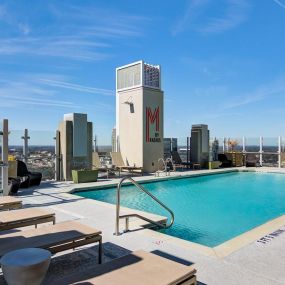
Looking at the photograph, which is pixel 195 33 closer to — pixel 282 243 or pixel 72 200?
pixel 72 200

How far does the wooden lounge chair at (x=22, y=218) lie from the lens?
3.74 metres

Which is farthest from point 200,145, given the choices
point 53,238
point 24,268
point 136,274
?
point 24,268

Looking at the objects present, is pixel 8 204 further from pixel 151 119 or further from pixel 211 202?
pixel 151 119

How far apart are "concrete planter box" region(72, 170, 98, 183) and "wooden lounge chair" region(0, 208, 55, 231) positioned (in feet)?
19.8

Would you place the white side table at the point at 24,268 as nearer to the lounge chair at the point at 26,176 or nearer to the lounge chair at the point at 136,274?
the lounge chair at the point at 136,274

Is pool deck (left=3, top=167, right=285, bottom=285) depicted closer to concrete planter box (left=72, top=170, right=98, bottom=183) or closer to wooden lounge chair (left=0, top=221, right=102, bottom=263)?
wooden lounge chair (left=0, top=221, right=102, bottom=263)

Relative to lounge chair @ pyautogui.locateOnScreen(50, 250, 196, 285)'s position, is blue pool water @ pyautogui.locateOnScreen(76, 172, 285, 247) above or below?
below

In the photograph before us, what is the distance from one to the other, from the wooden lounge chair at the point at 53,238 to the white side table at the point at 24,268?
0.79 m

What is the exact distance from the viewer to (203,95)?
22391 mm

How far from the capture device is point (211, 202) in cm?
837

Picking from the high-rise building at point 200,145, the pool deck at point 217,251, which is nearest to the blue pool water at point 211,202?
the pool deck at point 217,251

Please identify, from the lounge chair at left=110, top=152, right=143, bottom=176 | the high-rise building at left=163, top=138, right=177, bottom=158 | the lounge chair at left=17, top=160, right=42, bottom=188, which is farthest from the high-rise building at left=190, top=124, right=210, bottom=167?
the lounge chair at left=17, top=160, right=42, bottom=188

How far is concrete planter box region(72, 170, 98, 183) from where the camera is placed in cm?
1030

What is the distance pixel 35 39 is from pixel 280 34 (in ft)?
33.4
